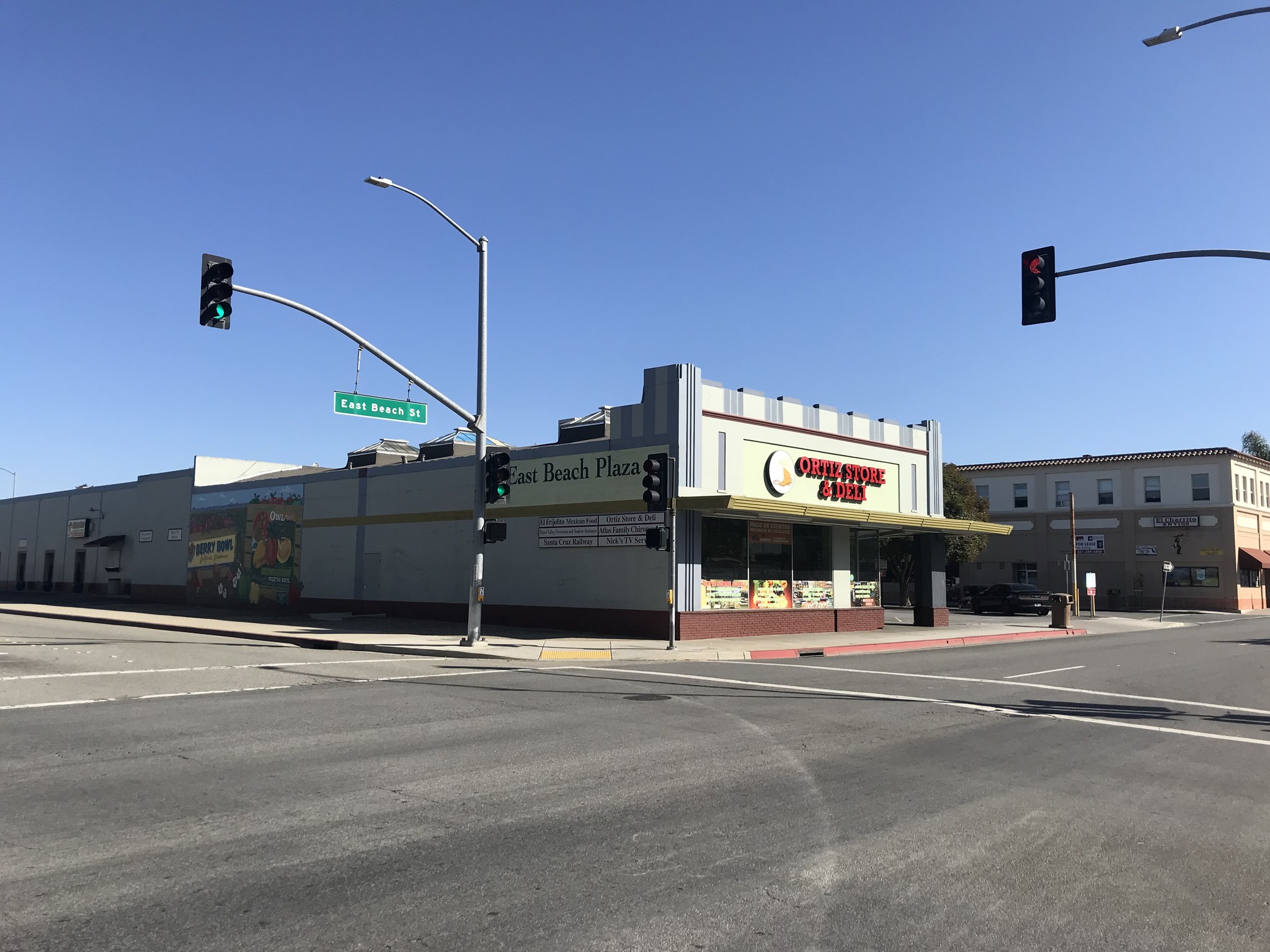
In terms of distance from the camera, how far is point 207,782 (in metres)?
8.16

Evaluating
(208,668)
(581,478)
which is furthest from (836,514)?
(208,668)

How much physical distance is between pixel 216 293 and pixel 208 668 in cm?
708

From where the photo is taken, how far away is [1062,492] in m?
60.4

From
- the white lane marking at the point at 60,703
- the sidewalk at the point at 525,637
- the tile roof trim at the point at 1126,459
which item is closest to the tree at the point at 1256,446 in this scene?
the tile roof trim at the point at 1126,459

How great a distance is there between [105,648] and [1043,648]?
23601mm

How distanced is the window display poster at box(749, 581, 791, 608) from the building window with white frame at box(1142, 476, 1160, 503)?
4021 cm

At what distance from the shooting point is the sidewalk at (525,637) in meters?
21.7

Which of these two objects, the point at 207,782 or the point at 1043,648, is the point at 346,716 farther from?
the point at 1043,648

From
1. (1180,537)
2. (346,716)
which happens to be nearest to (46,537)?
(346,716)

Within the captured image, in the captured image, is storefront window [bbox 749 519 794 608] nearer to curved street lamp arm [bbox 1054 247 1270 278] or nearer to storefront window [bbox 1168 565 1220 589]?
curved street lamp arm [bbox 1054 247 1270 278]

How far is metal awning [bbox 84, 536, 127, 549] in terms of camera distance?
46281 millimetres

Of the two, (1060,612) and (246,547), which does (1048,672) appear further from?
(246,547)

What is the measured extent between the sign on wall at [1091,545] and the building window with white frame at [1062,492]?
228cm

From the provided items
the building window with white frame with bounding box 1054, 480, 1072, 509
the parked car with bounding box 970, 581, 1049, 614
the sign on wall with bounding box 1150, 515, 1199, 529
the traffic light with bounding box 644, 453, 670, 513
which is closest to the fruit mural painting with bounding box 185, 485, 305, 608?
the traffic light with bounding box 644, 453, 670, 513
